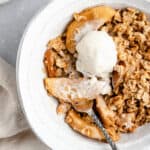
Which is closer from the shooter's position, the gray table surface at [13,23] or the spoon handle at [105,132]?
the spoon handle at [105,132]

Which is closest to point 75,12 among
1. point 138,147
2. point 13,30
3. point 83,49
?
point 83,49

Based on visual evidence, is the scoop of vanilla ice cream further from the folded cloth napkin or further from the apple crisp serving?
the folded cloth napkin

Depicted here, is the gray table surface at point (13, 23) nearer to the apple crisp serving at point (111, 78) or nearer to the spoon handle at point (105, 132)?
the apple crisp serving at point (111, 78)

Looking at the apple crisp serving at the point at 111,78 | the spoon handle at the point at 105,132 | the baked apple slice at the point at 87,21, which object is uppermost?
the baked apple slice at the point at 87,21

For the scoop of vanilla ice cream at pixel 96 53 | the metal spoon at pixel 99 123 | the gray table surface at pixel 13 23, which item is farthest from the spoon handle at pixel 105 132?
the gray table surface at pixel 13 23

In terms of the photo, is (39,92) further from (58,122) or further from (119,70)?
(119,70)

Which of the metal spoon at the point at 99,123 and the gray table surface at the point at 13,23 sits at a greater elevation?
the gray table surface at the point at 13,23
